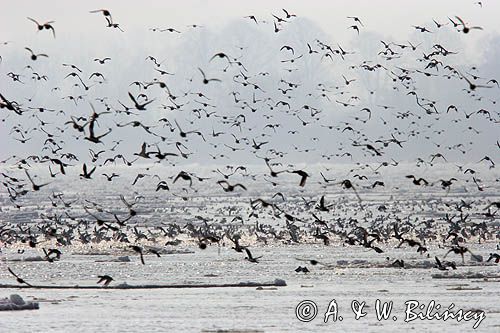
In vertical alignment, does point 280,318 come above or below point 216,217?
below

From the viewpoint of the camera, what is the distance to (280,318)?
41750 millimetres

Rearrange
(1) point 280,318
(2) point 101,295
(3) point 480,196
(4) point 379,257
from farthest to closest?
1. (3) point 480,196
2. (4) point 379,257
3. (2) point 101,295
4. (1) point 280,318

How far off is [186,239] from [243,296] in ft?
112

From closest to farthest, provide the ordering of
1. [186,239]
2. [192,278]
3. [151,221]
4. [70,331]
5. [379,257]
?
[70,331]
[192,278]
[379,257]
[186,239]
[151,221]

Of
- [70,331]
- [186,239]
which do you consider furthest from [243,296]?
[186,239]

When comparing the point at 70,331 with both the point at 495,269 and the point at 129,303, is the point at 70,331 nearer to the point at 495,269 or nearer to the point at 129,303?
the point at 129,303

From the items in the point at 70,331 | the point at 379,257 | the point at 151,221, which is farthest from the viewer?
the point at 151,221

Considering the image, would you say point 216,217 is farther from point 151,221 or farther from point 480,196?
point 480,196

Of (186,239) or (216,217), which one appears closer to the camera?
(186,239)

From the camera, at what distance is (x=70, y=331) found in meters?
39.1

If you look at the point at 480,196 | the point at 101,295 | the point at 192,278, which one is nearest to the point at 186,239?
the point at 192,278

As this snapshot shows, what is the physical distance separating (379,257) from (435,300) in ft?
65.1

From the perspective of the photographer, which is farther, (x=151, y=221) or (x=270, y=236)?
(x=151, y=221)

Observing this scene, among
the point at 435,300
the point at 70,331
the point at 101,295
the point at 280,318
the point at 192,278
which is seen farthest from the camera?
the point at 192,278
